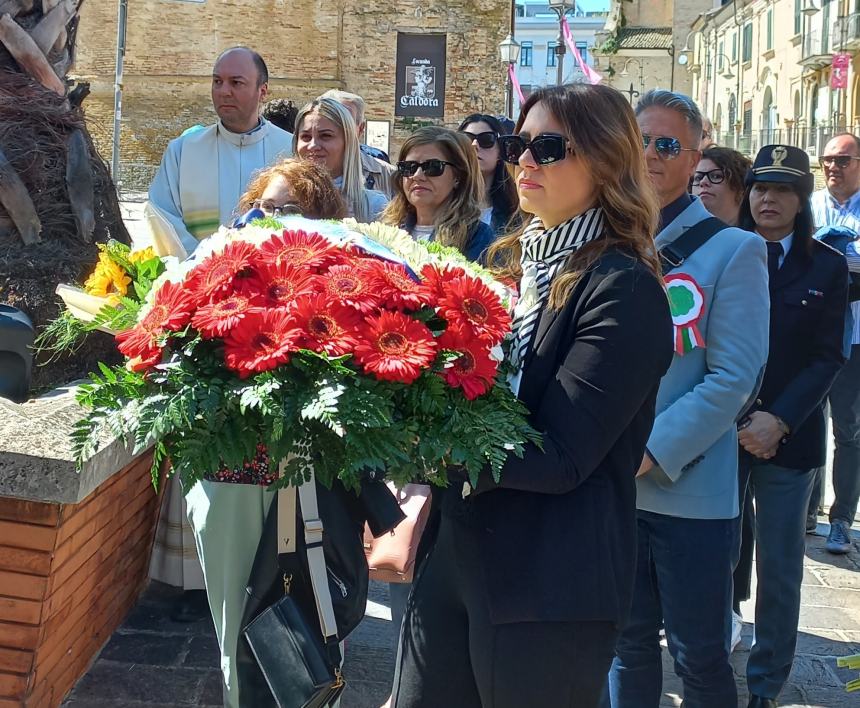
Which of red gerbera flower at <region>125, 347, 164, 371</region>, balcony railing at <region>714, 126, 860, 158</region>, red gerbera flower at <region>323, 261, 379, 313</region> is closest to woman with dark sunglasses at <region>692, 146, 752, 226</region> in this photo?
red gerbera flower at <region>323, 261, 379, 313</region>

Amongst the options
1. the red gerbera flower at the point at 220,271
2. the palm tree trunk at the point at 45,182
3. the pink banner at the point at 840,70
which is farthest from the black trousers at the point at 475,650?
the pink banner at the point at 840,70

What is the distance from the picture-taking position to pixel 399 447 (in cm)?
185

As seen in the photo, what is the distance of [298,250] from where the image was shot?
2098 mm

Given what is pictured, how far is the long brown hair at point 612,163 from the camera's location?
217cm

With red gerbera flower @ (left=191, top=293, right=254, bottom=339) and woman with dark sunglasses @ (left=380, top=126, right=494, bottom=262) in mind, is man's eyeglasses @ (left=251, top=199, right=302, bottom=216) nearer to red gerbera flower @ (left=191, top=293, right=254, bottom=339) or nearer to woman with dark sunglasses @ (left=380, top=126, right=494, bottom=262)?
woman with dark sunglasses @ (left=380, top=126, right=494, bottom=262)

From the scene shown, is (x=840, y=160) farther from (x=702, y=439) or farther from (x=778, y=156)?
(x=702, y=439)

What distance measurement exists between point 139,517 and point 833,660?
313cm

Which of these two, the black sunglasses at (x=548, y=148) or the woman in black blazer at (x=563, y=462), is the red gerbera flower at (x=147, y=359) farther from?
the black sunglasses at (x=548, y=148)

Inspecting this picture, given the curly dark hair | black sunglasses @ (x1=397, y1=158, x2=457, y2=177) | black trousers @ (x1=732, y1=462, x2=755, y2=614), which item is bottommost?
black trousers @ (x1=732, y1=462, x2=755, y2=614)

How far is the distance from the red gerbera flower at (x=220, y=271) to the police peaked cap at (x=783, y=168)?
2.62 m

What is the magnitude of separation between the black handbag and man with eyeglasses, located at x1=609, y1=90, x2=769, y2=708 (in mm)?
1016

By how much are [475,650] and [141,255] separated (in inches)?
56.5

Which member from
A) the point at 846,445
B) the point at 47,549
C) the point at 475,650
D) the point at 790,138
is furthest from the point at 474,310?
the point at 790,138

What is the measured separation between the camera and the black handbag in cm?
227
